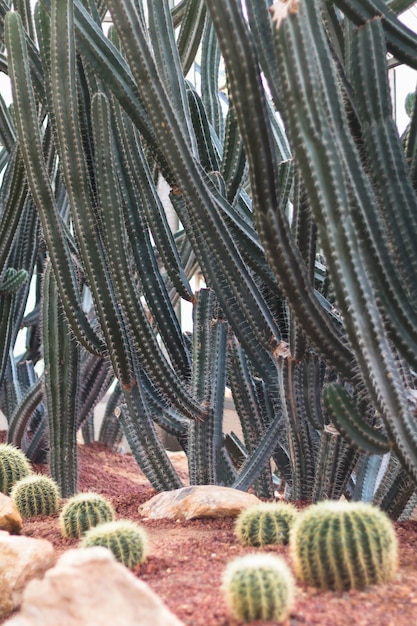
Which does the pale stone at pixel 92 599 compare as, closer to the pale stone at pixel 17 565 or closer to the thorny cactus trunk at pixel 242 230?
the pale stone at pixel 17 565

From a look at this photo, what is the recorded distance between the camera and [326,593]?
1.92 metres

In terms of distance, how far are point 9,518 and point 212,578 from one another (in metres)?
1.21

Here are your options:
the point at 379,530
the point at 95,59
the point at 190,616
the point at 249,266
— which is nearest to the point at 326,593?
the point at 379,530

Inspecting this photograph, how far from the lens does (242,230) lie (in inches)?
126

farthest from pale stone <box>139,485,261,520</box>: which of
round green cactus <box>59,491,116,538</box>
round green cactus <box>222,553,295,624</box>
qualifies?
round green cactus <box>222,553,295,624</box>

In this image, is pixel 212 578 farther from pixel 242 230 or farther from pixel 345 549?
pixel 242 230

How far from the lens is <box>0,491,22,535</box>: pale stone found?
2.97 meters

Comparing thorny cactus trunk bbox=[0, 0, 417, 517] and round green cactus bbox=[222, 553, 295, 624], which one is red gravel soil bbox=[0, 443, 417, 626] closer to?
round green cactus bbox=[222, 553, 295, 624]

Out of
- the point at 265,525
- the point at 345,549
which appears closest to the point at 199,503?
the point at 265,525

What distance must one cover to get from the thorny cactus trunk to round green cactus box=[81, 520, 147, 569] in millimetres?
765

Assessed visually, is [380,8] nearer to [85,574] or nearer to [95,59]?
[95,59]

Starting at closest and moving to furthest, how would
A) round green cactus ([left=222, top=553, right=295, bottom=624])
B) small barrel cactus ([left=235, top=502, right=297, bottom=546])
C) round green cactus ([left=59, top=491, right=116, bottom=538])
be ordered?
round green cactus ([left=222, top=553, right=295, bottom=624]) < small barrel cactus ([left=235, top=502, right=297, bottom=546]) < round green cactus ([left=59, top=491, right=116, bottom=538])

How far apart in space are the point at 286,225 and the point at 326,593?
117 centimetres

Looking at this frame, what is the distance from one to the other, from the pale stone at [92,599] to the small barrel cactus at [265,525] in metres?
0.91
